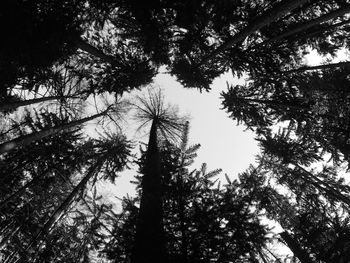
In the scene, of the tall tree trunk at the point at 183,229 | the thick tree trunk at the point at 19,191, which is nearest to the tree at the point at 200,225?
the tall tree trunk at the point at 183,229

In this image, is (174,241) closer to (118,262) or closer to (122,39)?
(118,262)

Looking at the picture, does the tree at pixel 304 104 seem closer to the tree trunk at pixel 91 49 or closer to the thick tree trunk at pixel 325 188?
the thick tree trunk at pixel 325 188

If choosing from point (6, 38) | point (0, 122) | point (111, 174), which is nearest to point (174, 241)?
point (111, 174)

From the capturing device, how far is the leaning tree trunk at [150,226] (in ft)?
14.8

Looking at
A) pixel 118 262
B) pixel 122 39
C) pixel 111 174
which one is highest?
pixel 122 39

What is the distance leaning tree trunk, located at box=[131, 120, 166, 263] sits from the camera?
14.8 feet

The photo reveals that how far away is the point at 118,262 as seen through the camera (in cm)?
604

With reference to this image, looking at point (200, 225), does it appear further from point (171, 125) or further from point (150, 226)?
point (171, 125)

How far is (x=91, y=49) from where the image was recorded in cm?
776

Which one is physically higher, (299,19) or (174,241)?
(299,19)

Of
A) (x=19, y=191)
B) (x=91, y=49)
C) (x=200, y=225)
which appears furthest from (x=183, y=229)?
(x=91, y=49)

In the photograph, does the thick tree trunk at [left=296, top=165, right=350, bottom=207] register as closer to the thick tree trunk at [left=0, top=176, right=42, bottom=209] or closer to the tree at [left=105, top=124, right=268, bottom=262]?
the tree at [left=105, top=124, right=268, bottom=262]

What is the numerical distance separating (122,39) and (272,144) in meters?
6.64

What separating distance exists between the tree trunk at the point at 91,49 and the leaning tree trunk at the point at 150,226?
12.8 ft
